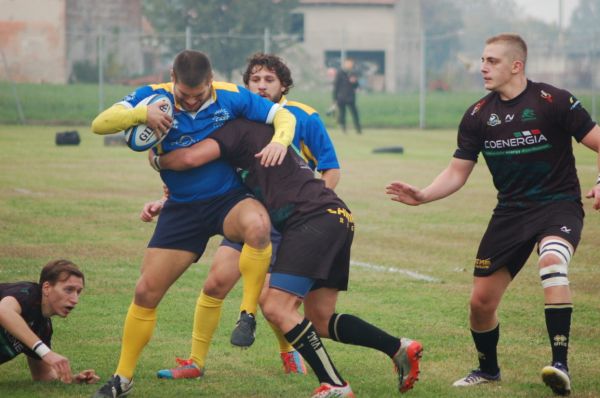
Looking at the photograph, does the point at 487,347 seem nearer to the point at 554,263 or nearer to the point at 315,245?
the point at 554,263

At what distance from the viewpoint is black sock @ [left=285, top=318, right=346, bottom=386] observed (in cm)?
579

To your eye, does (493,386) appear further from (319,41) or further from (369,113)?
(319,41)

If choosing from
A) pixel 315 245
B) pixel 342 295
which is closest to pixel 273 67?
pixel 315 245

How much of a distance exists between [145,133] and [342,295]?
4.16 meters

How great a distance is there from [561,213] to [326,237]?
146cm

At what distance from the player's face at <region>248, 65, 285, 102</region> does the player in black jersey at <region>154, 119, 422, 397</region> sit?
1276 millimetres

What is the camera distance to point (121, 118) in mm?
5770

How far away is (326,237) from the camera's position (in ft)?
19.3

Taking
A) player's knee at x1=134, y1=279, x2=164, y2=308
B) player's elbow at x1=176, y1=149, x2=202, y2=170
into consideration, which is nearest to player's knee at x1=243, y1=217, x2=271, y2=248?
player's elbow at x1=176, y1=149, x2=202, y2=170

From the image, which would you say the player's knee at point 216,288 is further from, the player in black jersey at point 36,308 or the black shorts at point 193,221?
the player in black jersey at point 36,308

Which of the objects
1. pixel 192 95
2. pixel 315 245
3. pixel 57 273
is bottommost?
pixel 57 273

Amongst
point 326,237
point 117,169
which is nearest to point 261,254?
point 326,237

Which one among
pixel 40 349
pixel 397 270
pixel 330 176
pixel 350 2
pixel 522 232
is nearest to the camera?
pixel 40 349

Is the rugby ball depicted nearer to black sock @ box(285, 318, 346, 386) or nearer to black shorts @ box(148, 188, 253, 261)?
black shorts @ box(148, 188, 253, 261)
